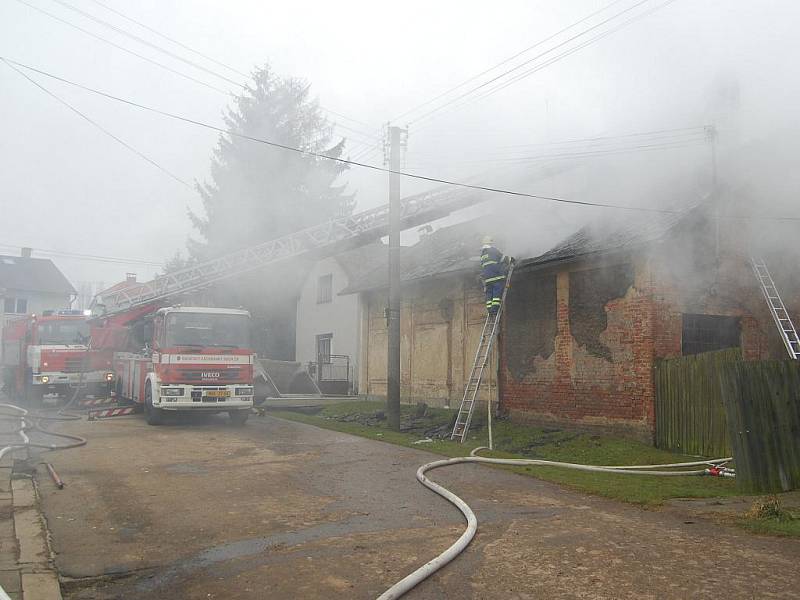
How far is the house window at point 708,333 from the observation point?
11.0 m

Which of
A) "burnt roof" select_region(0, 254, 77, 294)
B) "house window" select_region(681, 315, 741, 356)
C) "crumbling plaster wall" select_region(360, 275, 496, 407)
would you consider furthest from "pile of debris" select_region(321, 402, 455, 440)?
"burnt roof" select_region(0, 254, 77, 294)

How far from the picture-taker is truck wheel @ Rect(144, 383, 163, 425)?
504 inches

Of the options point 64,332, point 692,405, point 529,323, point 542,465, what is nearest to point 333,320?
point 64,332

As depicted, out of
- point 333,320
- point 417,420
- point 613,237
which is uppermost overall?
point 613,237

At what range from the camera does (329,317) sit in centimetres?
2486

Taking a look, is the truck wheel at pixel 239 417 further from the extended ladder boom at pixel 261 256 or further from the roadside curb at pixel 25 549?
the roadside curb at pixel 25 549

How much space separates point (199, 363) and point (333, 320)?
1237cm

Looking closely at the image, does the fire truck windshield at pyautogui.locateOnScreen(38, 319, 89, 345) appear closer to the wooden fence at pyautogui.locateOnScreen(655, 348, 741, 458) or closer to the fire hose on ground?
the fire hose on ground

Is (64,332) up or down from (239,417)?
up

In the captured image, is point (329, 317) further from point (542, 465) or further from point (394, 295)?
point (542, 465)

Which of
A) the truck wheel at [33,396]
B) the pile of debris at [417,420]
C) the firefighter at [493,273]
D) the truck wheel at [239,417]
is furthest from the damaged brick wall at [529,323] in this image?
the truck wheel at [33,396]

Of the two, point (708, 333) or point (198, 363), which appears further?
point (198, 363)

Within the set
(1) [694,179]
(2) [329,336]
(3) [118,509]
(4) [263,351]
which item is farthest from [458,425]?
(4) [263,351]

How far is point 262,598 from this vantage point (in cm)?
→ 380
